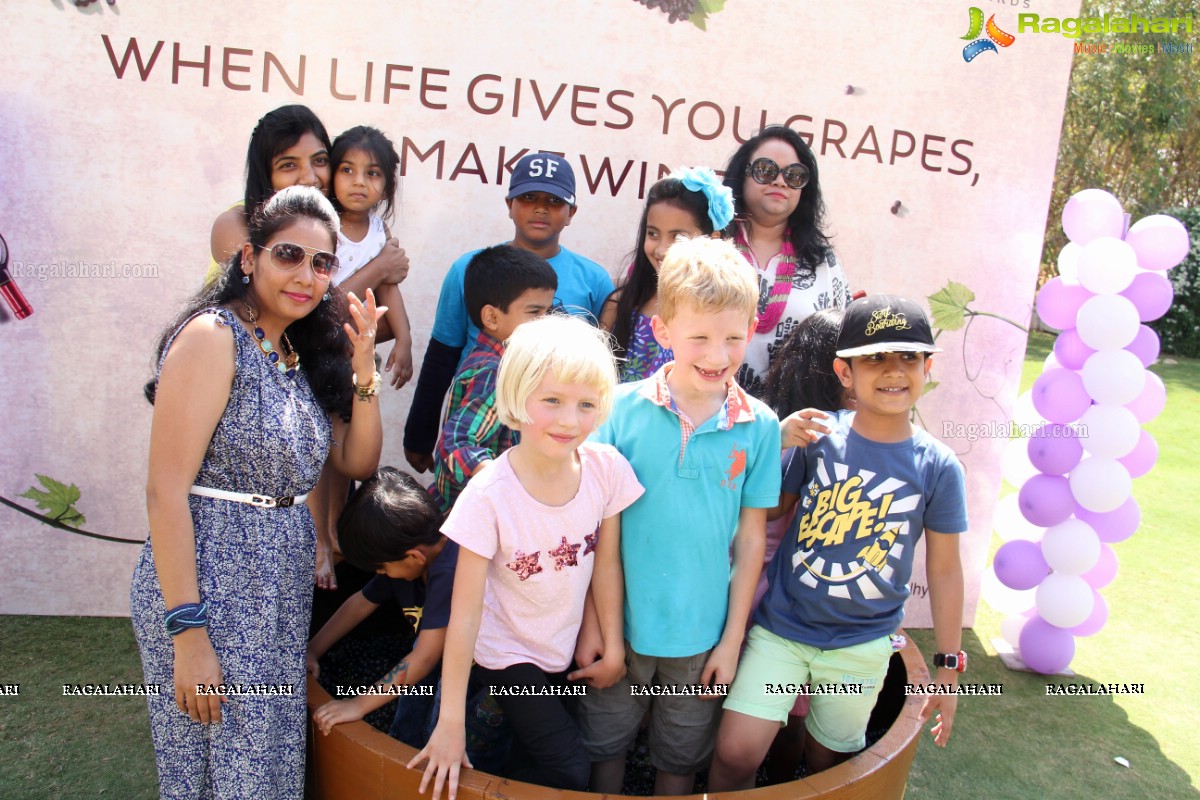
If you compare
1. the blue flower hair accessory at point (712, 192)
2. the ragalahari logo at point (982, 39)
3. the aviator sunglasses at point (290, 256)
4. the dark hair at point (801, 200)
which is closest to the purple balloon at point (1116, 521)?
the dark hair at point (801, 200)

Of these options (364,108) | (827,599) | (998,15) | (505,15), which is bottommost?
(827,599)

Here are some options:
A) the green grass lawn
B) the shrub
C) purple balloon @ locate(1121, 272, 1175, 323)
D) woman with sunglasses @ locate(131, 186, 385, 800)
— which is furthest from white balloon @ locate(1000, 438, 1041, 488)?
the shrub

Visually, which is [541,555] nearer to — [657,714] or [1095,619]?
[657,714]

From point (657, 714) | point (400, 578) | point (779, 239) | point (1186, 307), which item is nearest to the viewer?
point (657, 714)

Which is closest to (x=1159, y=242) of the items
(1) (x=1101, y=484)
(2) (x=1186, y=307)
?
(1) (x=1101, y=484)

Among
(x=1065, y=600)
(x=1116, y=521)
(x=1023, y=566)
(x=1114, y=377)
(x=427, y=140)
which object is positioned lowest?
(x=1065, y=600)

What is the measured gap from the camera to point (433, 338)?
2881 millimetres

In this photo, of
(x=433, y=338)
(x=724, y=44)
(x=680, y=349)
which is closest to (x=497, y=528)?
(x=680, y=349)

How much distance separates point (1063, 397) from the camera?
12.0 feet

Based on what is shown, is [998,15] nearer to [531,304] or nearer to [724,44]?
[724,44]

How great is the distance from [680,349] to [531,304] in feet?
1.96

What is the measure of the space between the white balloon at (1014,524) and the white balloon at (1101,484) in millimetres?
258

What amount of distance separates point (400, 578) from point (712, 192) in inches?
56.3

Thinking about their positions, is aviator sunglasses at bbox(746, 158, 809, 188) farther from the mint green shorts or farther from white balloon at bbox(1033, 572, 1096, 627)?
white balloon at bbox(1033, 572, 1096, 627)
